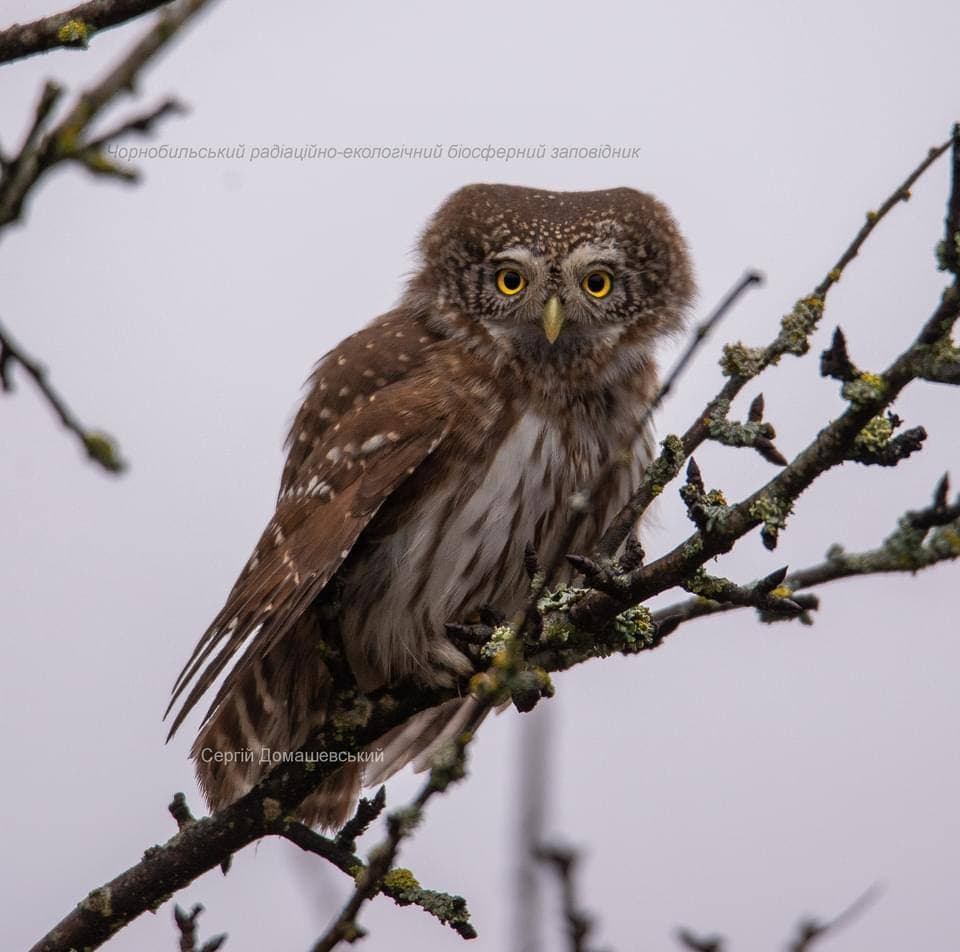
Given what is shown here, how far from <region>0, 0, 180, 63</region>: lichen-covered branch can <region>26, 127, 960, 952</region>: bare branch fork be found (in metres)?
1.39

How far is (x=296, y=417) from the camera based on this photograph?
17.2 ft

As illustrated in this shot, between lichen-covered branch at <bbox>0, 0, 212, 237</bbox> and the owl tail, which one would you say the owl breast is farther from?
lichen-covered branch at <bbox>0, 0, 212, 237</bbox>

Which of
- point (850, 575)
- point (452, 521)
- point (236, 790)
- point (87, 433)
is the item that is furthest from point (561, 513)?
point (87, 433)

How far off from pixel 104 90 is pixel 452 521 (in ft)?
8.79

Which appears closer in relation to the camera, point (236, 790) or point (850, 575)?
point (850, 575)

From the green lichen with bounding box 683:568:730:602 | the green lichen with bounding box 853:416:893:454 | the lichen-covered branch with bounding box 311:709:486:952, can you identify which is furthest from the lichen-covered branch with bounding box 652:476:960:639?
the lichen-covered branch with bounding box 311:709:486:952

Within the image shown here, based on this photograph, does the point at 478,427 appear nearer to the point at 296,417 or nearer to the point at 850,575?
the point at 296,417

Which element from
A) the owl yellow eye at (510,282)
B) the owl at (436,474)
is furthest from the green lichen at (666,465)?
the owl yellow eye at (510,282)

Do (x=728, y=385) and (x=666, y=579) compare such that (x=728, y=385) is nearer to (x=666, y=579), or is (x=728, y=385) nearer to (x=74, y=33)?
(x=666, y=579)

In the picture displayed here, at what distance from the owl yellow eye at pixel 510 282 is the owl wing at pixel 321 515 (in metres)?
0.55

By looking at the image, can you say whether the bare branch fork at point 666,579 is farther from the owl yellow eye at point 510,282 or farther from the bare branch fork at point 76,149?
the owl yellow eye at point 510,282

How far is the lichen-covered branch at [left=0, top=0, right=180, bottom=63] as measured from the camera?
2.92m

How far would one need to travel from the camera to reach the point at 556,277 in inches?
203

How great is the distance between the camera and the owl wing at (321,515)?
4.32 metres
